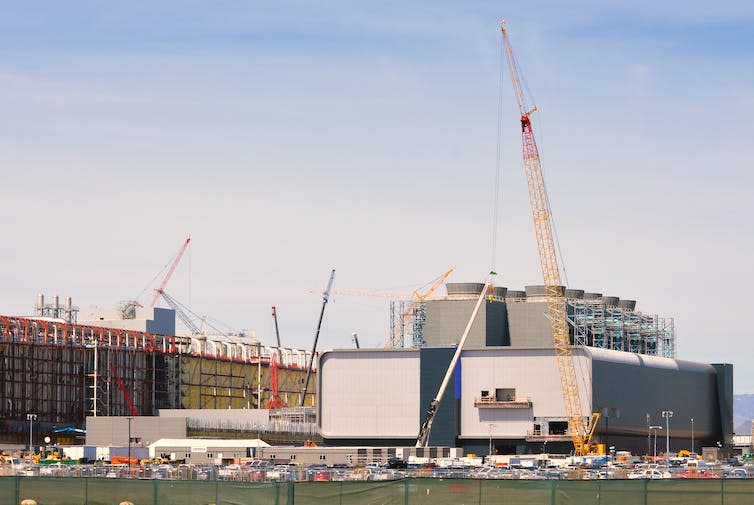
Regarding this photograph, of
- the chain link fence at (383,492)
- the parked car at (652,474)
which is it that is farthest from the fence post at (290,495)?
the parked car at (652,474)

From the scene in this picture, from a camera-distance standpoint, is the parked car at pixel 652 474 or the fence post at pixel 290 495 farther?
the parked car at pixel 652 474

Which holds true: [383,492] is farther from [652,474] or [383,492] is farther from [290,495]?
[652,474]

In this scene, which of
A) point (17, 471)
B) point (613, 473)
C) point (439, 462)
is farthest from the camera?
point (439, 462)

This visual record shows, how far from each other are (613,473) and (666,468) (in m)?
11.5

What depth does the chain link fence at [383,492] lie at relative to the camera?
54.7m

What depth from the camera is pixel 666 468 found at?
147000mm

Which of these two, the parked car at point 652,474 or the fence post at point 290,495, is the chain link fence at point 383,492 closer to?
the fence post at point 290,495

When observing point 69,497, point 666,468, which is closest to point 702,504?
point 69,497

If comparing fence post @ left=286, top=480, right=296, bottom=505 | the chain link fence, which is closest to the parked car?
the chain link fence

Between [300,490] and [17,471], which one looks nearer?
[300,490]

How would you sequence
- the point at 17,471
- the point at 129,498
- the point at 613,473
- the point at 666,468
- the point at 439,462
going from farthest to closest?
the point at 439,462
the point at 666,468
the point at 613,473
the point at 17,471
the point at 129,498

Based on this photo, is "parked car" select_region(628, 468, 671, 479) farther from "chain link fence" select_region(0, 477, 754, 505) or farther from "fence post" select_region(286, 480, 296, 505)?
"fence post" select_region(286, 480, 296, 505)

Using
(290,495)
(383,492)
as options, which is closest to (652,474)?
(383,492)

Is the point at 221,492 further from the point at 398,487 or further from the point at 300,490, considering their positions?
the point at 398,487
